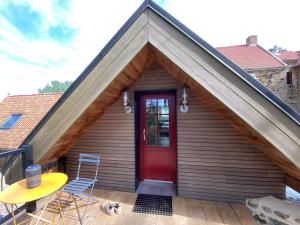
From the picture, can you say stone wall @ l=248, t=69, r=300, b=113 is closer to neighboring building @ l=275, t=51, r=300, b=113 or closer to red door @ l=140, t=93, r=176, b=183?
neighboring building @ l=275, t=51, r=300, b=113

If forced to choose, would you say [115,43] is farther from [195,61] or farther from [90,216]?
[90,216]

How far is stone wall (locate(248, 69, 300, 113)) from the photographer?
11.8 m

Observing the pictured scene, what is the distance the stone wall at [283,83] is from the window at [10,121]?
16.0 m

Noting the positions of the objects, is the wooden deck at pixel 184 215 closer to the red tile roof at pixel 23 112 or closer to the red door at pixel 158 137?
the red door at pixel 158 137

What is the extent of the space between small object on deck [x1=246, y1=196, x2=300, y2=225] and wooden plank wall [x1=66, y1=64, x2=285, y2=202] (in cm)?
25

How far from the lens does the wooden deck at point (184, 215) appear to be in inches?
96.6

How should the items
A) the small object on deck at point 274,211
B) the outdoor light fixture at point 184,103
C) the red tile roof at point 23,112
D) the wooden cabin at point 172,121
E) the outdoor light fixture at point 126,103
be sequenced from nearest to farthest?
the wooden cabin at point 172,121, the small object on deck at point 274,211, the outdoor light fixture at point 184,103, the outdoor light fixture at point 126,103, the red tile roof at point 23,112

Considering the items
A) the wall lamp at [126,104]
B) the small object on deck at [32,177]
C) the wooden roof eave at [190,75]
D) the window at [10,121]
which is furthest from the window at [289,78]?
the window at [10,121]

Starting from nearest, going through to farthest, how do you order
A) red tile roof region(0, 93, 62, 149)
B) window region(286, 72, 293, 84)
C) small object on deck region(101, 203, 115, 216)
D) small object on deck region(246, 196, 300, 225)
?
1. small object on deck region(246, 196, 300, 225)
2. small object on deck region(101, 203, 115, 216)
3. red tile roof region(0, 93, 62, 149)
4. window region(286, 72, 293, 84)

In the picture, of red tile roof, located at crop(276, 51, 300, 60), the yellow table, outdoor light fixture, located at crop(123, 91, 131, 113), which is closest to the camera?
the yellow table

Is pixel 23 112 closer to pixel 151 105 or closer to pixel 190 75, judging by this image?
pixel 151 105

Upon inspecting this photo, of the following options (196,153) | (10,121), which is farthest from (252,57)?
(10,121)

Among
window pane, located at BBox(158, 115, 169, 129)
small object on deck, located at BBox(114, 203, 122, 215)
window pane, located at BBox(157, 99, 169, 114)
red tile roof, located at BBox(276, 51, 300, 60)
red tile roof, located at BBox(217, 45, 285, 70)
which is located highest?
red tile roof, located at BBox(276, 51, 300, 60)

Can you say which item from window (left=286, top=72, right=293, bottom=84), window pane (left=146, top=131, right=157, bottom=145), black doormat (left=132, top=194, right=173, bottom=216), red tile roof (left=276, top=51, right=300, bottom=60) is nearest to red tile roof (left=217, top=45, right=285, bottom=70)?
window (left=286, top=72, right=293, bottom=84)
